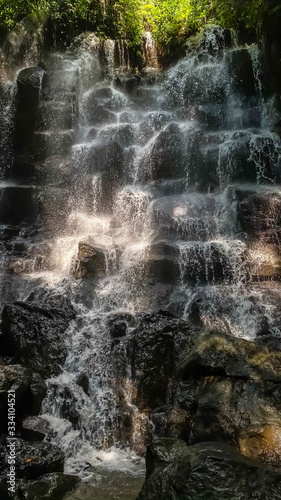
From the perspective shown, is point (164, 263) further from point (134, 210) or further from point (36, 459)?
point (36, 459)

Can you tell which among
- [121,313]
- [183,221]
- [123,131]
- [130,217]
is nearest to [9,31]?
[123,131]

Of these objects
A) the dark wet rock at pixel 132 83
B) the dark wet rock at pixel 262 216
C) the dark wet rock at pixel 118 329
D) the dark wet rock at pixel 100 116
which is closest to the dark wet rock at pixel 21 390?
the dark wet rock at pixel 118 329

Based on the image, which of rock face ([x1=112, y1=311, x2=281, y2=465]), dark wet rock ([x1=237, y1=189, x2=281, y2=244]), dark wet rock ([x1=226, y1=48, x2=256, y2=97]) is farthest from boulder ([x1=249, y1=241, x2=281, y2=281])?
dark wet rock ([x1=226, y1=48, x2=256, y2=97])

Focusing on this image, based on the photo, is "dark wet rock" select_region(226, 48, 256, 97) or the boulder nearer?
the boulder

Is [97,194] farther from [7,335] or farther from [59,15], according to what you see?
[59,15]

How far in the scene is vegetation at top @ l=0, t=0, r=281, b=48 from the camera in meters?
19.5

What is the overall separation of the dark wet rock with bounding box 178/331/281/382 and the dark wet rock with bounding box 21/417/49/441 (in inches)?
95.5

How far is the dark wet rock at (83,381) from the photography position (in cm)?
727

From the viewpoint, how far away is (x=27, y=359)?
762 centimetres

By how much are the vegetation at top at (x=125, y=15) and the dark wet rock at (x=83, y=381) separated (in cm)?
1851

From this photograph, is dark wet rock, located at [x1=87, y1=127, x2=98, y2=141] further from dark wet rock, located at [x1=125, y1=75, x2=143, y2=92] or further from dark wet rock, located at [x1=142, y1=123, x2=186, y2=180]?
dark wet rock, located at [x1=125, y1=75, x2=143, y2=92]

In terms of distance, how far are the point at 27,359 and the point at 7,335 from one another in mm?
826

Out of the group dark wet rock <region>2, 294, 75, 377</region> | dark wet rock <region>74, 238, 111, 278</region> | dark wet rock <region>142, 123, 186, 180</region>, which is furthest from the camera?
dark wet rock <region>142, 123, 186, 180</region>

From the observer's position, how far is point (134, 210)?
13508 millimetres
